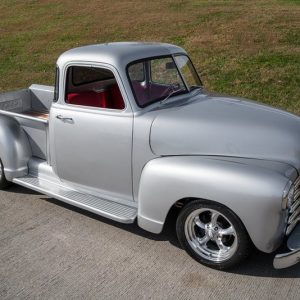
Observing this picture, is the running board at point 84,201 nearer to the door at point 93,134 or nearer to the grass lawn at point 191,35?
the door at point 93,134

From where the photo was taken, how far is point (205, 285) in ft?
11.4


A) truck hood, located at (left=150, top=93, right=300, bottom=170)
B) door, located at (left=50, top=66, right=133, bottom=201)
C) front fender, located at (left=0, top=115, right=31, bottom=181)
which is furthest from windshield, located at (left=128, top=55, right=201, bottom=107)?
front fender, located at (left=0, top=115, right=31, bottom=181)

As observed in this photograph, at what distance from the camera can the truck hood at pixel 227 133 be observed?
3600 millimetres

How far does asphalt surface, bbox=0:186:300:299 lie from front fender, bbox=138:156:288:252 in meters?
0.37

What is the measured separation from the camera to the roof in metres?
4.14

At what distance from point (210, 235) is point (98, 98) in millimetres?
1826

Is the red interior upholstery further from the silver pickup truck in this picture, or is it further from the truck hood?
the truck hood

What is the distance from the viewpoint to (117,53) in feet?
13.7

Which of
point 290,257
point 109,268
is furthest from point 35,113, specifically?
point 290,257

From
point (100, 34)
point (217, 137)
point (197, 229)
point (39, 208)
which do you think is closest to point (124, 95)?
point (217, 137)

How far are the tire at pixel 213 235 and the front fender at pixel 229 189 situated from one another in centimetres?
10

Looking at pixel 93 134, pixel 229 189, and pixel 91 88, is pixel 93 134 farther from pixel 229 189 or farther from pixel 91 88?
pixel 229 189

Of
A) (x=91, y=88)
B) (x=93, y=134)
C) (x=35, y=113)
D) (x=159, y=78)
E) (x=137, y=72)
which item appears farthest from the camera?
(x=35, y=113)

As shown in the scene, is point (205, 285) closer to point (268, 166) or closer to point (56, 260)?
point (268, 166)
